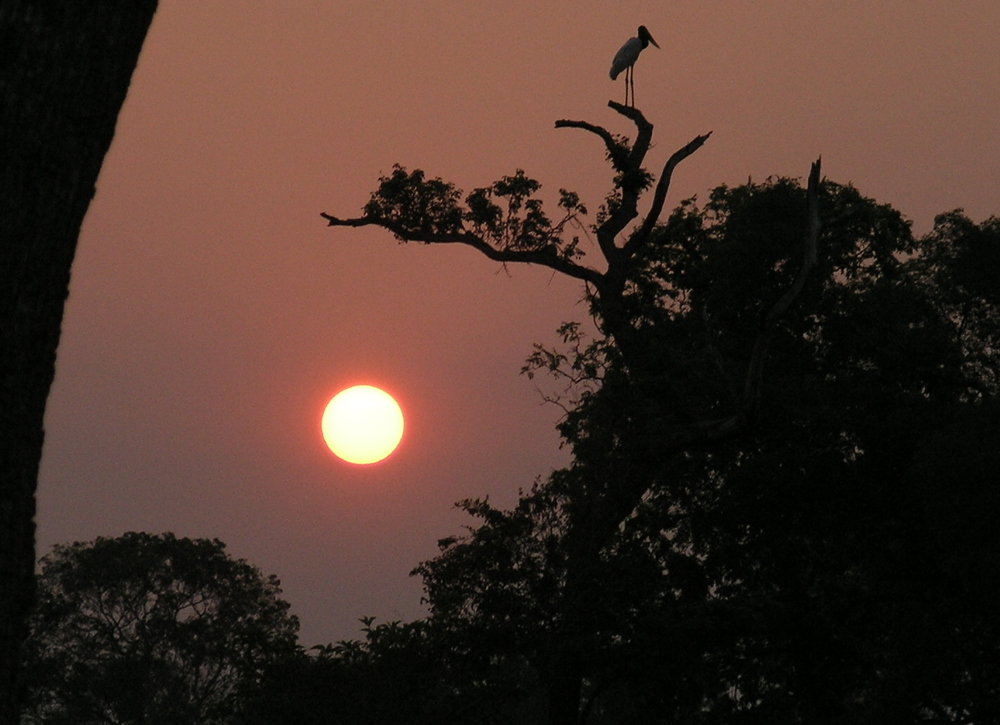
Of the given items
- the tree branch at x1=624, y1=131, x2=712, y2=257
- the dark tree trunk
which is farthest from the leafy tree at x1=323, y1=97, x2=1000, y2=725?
the dark tree trunk

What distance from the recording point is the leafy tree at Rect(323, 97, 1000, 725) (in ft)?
65.8

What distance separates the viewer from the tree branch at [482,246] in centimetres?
2317

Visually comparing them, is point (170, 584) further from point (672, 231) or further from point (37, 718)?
point (672, 231)

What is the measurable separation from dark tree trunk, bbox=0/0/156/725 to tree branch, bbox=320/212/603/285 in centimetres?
1934

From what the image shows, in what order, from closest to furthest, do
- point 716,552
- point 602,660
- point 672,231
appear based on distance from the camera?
point 602,660 → point 716,552 → point 672,231

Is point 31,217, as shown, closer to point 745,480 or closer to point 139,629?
point 745,480

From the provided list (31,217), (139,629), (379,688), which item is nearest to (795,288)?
(379,688)

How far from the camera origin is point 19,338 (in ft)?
12.2

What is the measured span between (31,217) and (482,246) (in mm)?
20047

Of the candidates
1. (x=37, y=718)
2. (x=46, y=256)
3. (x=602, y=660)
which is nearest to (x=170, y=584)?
(x=37, y=718)

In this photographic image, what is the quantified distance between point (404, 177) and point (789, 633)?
10168mm

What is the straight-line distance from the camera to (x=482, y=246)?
23703mm

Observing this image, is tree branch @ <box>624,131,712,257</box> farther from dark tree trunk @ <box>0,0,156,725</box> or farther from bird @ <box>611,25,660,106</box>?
dark tree trunk @ <box>0,0,156,725</box>

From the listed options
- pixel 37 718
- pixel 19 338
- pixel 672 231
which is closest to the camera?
pixel 19 338
